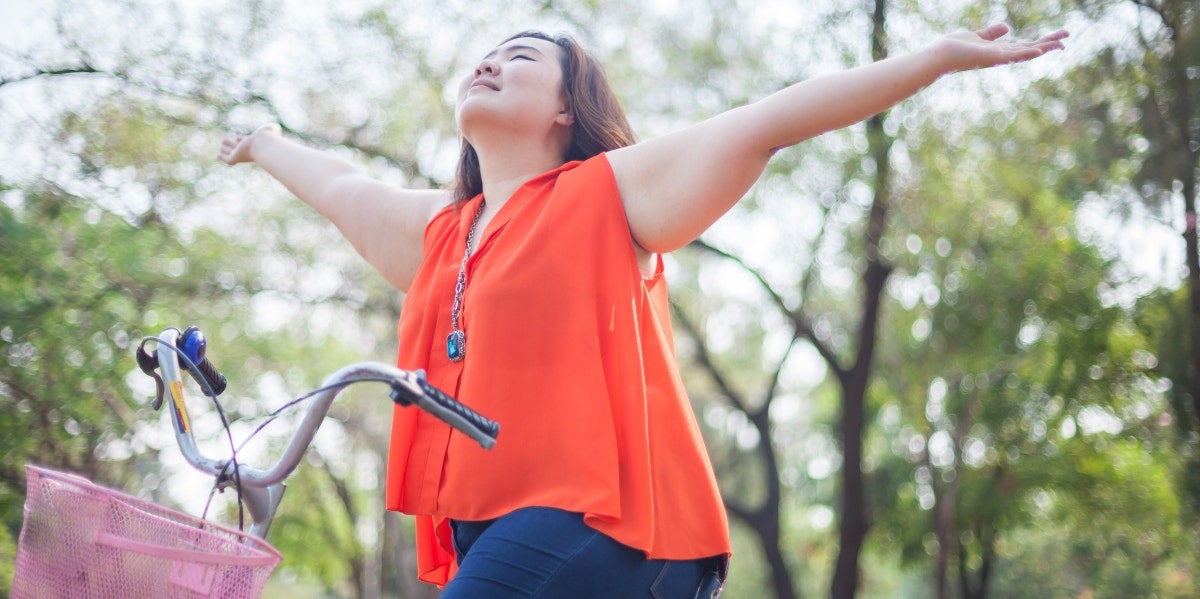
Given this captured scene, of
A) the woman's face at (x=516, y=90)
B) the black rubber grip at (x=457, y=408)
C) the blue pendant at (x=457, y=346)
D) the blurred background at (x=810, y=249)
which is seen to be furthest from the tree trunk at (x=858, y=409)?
the black rubber grip at (x=457, y=408)

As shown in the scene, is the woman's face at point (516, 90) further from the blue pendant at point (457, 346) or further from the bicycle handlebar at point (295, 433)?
the bicycle handlebar at point (295, 433)

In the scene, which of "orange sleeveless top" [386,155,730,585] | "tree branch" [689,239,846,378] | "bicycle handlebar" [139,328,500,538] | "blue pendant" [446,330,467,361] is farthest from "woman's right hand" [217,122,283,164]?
"tree branch" [689,239,846,378]

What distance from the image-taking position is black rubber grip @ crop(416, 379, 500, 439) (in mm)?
1576

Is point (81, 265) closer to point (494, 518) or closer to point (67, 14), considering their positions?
point (67, 14)

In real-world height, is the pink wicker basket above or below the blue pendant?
below

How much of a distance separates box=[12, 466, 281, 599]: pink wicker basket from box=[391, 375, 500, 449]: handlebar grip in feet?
1.03

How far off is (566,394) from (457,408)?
0.46 meters

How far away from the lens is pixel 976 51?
1938mm

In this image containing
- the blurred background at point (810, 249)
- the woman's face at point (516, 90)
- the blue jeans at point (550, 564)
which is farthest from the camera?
the blurred background at point (810, 249)

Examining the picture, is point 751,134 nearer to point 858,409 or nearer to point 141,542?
point 141,542

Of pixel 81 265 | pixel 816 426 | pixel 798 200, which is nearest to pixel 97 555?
pixel 81 265

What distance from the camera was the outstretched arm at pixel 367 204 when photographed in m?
2.76

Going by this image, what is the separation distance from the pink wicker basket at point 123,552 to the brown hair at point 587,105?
3.83 feet

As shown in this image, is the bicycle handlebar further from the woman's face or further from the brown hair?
the brown hair
